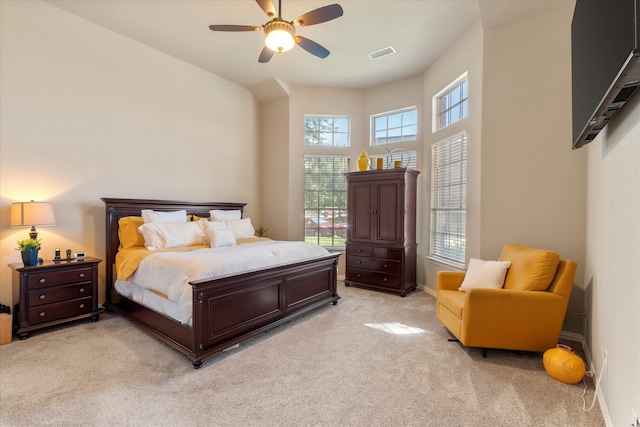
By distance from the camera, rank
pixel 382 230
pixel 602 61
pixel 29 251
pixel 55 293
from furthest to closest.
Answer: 1. pixel 382 230
2. pixel 55 293
3. pixel 29 251
4. pixel 602 61

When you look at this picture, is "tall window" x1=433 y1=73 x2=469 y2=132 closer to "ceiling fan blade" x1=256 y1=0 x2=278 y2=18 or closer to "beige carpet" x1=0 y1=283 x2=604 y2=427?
"ceiling fan blade" x1=256 y1=0 x2=278 y2=18

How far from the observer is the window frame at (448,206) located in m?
4.09

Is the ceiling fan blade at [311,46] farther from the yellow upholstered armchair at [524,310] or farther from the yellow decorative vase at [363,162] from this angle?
the yellow upholstered armchair at [524,310]

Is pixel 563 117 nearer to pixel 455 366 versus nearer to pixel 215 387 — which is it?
pixel 455 366

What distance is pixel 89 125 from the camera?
3764mm

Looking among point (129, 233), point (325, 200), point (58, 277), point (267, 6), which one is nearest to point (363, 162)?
point (325, 200)

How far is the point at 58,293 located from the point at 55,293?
0.09 feet

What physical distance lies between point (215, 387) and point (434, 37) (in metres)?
4.70

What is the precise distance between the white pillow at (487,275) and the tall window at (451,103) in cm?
218

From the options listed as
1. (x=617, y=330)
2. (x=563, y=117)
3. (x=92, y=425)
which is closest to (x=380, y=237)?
(x=563, y=117)

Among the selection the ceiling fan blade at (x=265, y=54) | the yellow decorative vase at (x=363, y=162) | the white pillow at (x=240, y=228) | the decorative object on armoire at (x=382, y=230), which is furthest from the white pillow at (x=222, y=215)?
the ceiling fan blade at (x=265, y=54)

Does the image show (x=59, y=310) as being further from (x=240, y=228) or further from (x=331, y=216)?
(x=331, y=216)

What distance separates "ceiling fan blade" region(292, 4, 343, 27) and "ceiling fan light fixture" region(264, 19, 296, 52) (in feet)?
0.31

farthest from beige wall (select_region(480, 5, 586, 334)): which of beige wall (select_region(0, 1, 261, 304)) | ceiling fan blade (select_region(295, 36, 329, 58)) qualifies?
beige wall (select_region(0, 1, 261, 304))
